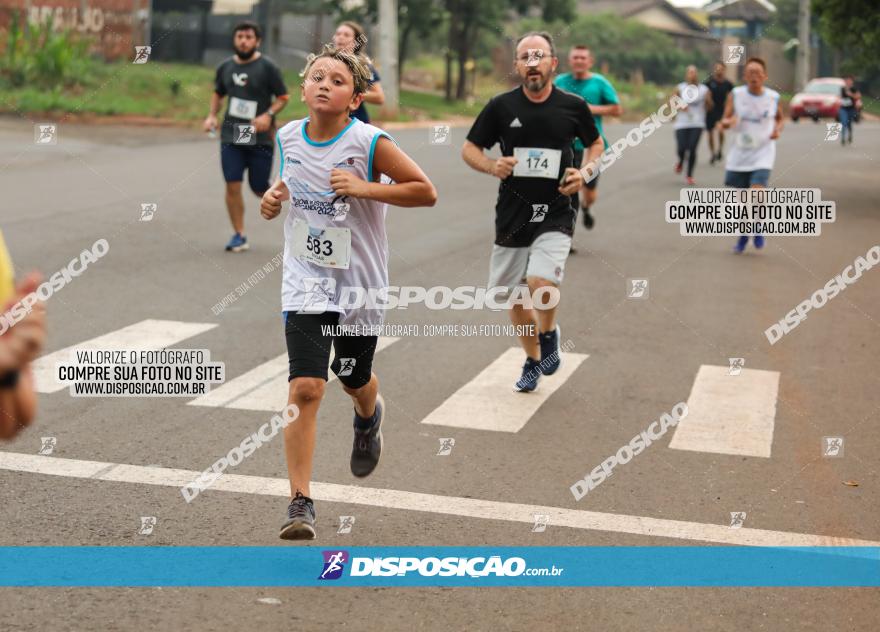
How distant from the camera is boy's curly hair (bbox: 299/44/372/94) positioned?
5.68 m

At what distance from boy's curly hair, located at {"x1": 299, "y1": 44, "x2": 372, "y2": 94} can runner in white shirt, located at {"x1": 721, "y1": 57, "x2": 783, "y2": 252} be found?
9.19 metres

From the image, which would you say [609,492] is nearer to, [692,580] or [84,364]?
[692,580]

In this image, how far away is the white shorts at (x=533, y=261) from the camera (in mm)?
8320

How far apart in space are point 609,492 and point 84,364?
385 cm

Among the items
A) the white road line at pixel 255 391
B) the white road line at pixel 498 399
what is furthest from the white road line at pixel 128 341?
the white road line at pixel 498 399

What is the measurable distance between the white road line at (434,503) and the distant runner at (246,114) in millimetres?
6701

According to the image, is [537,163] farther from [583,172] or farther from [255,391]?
[255,391]

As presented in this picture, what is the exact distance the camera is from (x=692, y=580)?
5.34 m

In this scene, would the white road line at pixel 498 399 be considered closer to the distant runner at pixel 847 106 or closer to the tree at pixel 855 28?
the tree at pixel 855 28

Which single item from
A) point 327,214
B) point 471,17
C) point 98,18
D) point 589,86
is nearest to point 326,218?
point 327,214

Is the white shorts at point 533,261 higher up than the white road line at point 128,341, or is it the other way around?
the white shorts at point 533,261

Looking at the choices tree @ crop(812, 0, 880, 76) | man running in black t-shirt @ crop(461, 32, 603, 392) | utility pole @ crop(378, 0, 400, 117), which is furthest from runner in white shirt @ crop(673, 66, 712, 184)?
man running in black t-shirt @ crop(461, 32, 603, 392)

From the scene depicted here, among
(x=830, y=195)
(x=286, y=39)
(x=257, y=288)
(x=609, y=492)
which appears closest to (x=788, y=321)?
(x=257, y=288)

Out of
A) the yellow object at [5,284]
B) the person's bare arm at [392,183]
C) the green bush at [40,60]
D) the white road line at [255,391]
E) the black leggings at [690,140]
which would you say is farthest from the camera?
the green bush at [40,60]
